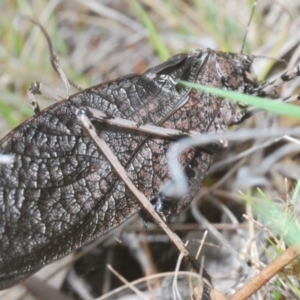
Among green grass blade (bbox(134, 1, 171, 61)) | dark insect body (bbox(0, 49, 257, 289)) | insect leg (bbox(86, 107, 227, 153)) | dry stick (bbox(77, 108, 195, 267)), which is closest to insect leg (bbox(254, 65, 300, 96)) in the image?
dark insect body (bbox(0, 49, 257, 289))

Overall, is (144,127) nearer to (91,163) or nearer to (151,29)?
(91,163)

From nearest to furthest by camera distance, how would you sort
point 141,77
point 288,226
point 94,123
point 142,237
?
point 288,226
point 94,123
point 141,77
point 142,237

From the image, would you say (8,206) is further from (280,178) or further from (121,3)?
(121,3)

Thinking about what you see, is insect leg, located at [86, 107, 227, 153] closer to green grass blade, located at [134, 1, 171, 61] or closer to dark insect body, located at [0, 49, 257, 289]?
dark insect body, located at [0, 49, 257, 289]

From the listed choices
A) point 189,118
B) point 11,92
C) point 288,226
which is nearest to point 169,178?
point 189,118

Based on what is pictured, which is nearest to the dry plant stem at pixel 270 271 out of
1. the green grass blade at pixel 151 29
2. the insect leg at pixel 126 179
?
the insect leg at pixel 126 179
